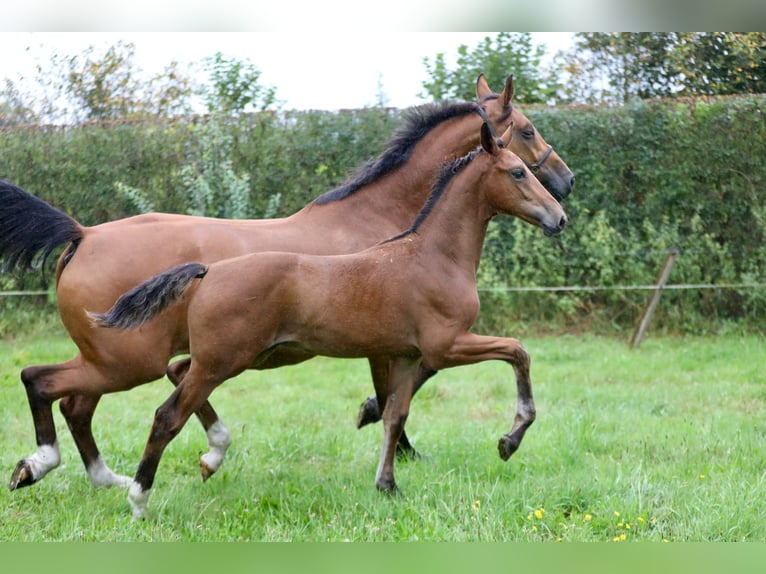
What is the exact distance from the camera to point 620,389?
767cm

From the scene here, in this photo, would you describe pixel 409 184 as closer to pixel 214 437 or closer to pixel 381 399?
pixel 381 399

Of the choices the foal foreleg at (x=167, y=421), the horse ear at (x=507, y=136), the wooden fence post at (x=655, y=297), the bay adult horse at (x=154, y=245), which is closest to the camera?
the foal foreleg at (x=167, y=421)

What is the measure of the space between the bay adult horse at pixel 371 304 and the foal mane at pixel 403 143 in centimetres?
60

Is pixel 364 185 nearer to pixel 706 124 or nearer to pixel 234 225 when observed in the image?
pixel 234 225

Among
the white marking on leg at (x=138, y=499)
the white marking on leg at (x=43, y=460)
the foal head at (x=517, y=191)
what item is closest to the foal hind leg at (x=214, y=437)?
the white marking on leg at (x=138, y=499)

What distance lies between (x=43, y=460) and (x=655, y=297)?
7.29 meters

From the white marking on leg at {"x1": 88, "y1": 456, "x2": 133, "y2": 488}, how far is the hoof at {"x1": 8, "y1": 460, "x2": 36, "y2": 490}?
1.33ft

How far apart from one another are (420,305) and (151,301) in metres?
1.39

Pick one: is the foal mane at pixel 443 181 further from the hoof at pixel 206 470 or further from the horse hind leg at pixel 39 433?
the horse hind leg at pixel 39 433

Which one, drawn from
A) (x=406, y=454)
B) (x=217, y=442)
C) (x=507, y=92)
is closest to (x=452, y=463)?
(x=406, y=454)

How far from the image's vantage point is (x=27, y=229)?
493 cm

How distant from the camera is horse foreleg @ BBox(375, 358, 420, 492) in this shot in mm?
4848

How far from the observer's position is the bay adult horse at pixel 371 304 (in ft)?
14.1

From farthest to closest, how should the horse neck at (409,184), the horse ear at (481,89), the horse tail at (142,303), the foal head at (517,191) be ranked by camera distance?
1. the horse ear at (481,89)
2. the horse neck at (409,184)
3. the foal head at (517,191)
4. the horse tail at (142,303)
